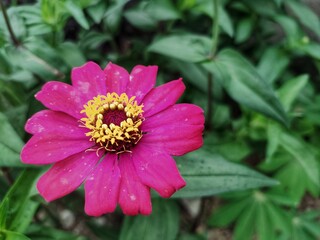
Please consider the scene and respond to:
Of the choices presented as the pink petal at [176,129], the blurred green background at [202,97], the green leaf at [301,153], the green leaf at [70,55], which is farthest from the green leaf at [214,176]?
the green leaf at [70,55]

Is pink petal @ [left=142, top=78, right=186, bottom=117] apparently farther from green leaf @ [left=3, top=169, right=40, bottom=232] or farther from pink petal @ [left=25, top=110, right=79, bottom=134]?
green leaf @ [left=3, top=169, right=40, bottom=232]

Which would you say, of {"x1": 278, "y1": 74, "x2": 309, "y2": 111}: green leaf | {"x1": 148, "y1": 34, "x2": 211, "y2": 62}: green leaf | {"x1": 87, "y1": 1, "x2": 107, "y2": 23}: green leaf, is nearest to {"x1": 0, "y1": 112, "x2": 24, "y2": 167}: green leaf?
{"x1": 87, "y1": 1, "x2": 107, "y2": 23}: green leaf

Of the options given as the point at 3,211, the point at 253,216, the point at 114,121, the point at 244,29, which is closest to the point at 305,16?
the point at 244,29

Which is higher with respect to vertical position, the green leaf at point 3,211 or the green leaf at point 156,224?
the green leaf at point 3,211

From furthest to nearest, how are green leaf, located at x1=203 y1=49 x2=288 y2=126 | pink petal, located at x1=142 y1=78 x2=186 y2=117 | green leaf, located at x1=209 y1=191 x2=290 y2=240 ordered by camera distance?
green leaf, located at x1=209 y1=191 x2=290 y2=240, green leaf, located at x1=203 y1=49 x2=288 y2=126, pink petal, located at x1=142 y1=78 x2=186 y2=117

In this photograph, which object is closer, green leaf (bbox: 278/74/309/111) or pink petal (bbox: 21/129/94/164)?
pink petal (bbox: 21/129/94/164)

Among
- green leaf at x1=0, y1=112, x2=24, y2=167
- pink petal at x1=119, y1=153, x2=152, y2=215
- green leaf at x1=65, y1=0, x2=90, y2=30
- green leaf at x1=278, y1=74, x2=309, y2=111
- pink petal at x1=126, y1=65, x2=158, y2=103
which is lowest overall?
green leaf at x1=278, y1=74, x2=309, y2=111

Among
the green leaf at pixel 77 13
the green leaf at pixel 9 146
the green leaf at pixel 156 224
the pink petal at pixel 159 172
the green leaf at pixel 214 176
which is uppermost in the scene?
the green leaf at pixel 77 13

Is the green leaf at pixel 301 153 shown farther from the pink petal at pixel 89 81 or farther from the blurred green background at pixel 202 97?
the pink petal at pixel 89 81
